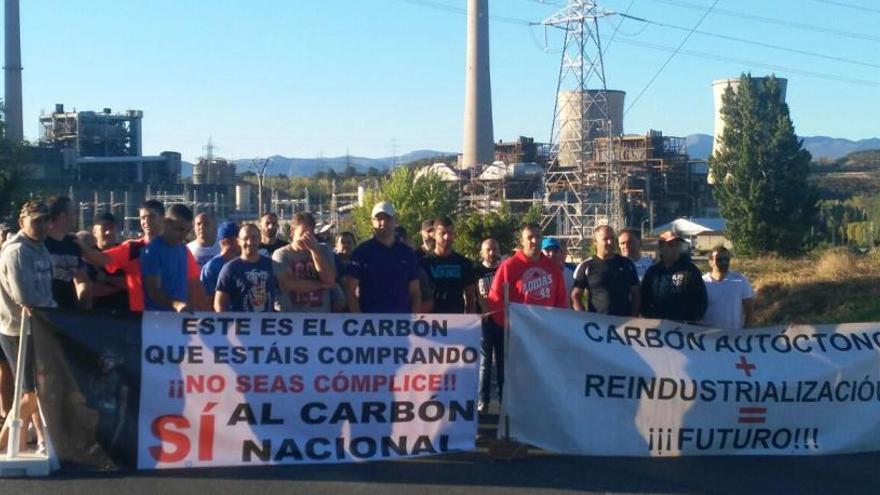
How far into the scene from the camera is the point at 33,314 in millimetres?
7531

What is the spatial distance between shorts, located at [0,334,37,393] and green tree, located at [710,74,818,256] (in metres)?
50.2

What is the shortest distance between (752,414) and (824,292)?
61.0 ft

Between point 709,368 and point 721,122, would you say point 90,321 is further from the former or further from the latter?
point 721,122

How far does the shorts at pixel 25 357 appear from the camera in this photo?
761cm

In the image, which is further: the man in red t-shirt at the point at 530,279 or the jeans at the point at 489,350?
the jeans at the point at 489,350

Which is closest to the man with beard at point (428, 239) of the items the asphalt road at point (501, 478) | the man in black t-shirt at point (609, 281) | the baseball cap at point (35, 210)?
the man in black t-shirt at point (609, 281)

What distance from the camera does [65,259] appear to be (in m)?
8.41

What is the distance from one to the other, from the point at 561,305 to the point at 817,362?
2.18 m

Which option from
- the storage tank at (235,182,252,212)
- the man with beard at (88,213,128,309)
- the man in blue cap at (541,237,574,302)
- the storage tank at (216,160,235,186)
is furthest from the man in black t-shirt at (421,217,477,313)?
the storage tank at (216,160,235,186)

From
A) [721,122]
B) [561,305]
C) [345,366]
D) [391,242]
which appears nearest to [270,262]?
[391,242]

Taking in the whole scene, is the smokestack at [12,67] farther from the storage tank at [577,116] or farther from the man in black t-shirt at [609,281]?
the man in black t-shirt at [609,281]

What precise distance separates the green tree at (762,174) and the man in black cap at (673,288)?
46256mm

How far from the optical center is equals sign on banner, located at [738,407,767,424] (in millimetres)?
8336

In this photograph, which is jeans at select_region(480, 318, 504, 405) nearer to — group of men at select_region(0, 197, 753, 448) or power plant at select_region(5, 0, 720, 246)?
group of men at select_region(0, 197, 753, 448)
